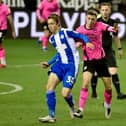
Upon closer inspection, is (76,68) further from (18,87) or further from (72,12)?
(72,12)

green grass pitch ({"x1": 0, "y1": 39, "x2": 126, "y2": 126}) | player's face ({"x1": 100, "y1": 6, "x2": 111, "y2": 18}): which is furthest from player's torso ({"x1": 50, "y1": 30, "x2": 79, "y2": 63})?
player's face ({"x1": 100, "y1": 6, "x2": 111, "y2": 18})

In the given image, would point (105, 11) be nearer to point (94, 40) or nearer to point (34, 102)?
point (94, 40)

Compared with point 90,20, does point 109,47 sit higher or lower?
lower

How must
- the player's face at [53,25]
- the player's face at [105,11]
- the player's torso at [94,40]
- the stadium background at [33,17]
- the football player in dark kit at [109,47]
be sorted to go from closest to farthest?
the player's face at [53,25], the player's torso at [94,40], the player's face at [105,11], the football player in dark kit at [109,47], the stadium background at [33,17]

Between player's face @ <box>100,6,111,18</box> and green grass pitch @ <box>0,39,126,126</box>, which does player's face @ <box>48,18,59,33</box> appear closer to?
green grass pitch @ <box>0,39,126,126</box>

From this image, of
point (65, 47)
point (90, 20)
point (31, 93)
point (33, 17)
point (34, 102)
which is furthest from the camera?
point (33, 17)

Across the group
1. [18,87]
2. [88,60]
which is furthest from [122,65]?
[88,60]

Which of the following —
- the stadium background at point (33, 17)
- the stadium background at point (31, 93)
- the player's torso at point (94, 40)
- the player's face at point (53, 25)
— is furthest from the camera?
the stadium background at point (33, 17)

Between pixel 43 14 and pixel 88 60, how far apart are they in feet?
42.9

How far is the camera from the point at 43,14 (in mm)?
24922

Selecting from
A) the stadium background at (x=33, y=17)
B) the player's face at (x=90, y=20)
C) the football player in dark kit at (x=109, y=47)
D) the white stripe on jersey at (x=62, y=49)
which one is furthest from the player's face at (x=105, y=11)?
the stadium background at (x=33, y=17)

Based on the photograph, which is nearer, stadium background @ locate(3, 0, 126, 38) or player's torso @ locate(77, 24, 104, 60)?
player's torso @ locate(77, 24, 104, 60)

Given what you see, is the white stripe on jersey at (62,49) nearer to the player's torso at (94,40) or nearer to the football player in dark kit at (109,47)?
the player's torso at (94,40)

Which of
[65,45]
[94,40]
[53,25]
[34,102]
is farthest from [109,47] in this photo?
[53,25]
